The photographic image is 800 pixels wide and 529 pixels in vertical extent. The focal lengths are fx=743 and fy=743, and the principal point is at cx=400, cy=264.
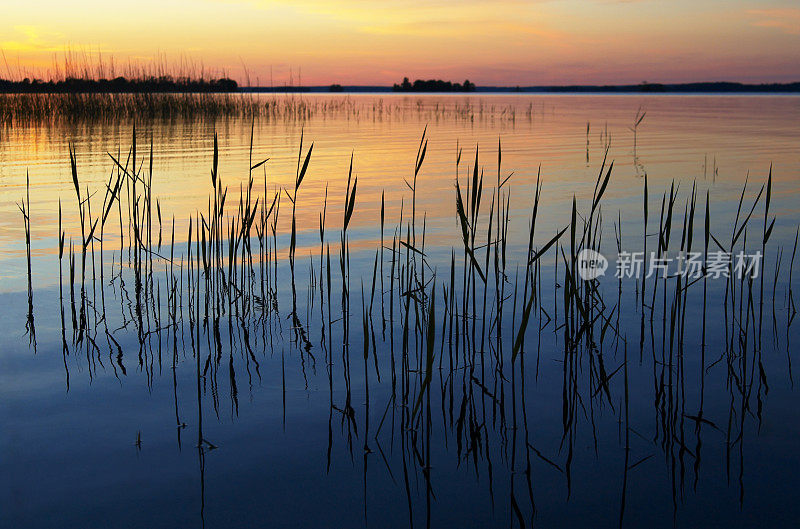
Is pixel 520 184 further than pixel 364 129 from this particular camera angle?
No

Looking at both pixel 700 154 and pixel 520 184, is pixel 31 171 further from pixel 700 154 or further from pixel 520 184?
pixel 700 154

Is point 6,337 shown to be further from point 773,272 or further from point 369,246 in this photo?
point 773,272

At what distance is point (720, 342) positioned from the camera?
3.44 meters

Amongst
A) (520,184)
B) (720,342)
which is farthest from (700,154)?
(720,342)

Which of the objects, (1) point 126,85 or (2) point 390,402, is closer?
(2) point 390,402

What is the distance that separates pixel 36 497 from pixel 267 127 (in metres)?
15.5

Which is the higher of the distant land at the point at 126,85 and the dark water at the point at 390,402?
the distant land at the point at 126,85

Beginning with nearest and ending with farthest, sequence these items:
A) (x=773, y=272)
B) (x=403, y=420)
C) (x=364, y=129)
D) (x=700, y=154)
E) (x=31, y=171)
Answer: (x=403, y=420) < (x=773, y=272) < (x=31, y=171) < (x=700, y=154) < (x=364, y=129)

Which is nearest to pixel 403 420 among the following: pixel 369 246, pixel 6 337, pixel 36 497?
pixel 36 497

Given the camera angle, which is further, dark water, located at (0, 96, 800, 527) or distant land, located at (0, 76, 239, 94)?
distant land, located at (0, 76, 239, 94)

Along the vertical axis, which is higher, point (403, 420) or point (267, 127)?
point (267, 127)

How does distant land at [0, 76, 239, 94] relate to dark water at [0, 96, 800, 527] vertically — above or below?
above

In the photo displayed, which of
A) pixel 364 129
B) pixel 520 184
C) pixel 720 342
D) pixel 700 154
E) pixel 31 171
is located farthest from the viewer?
pixel 364 129

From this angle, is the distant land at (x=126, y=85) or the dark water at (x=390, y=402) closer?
Result: the dark water at (x=390, y=402)
